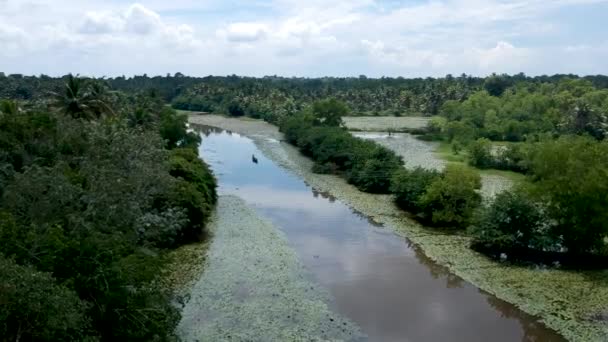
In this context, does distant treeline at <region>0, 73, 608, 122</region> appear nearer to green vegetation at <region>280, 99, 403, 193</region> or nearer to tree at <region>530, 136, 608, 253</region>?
green vegetation at <region>280, 99, 403, 193</region>

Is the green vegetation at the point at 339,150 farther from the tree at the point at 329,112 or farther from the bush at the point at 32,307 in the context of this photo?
the bush at the point at 32,307

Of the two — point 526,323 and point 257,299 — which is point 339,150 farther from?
point 526,323

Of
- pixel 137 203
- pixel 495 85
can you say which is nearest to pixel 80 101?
pixel 137 203

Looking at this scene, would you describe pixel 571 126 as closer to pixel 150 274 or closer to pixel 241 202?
pixel 241 202

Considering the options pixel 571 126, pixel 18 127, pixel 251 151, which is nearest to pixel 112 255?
pixel 18 127

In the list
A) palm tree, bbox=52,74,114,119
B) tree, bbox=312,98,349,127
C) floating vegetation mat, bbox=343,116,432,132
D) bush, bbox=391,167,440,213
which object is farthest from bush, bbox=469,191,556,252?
floating vegetation mat, bbox=343,116,432,132

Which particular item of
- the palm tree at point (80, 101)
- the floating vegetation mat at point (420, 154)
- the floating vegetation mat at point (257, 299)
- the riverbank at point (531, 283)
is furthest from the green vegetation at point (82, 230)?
the floating vegetation mat at point (420, 154)
